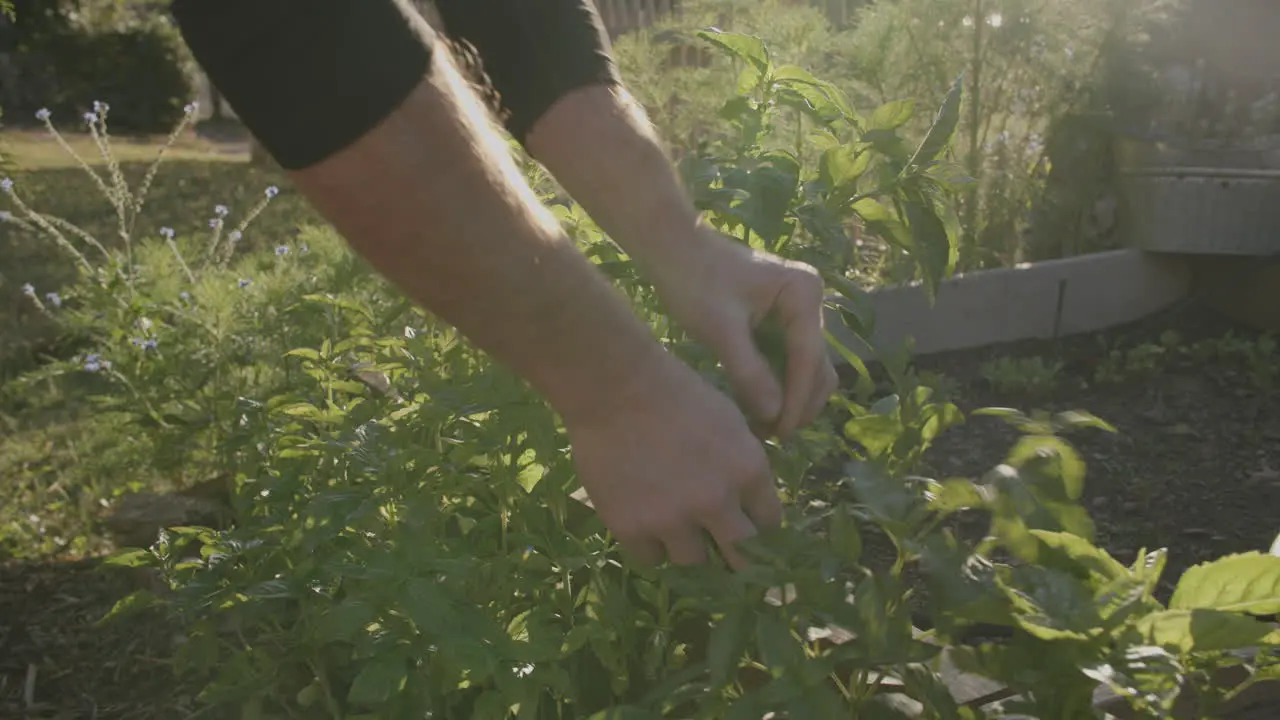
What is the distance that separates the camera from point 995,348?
424 centimetres

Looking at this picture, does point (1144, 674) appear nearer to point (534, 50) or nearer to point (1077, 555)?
point (1077, 555)

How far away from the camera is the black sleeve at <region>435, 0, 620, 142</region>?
4.73ft

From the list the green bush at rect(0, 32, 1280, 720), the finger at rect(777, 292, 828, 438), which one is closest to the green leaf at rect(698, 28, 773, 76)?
the green bush at rect(0, 32, 1280, 720)

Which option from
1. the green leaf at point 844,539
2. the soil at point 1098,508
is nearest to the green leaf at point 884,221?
the green leaf at point 844,539

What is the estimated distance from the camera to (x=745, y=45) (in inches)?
60.6

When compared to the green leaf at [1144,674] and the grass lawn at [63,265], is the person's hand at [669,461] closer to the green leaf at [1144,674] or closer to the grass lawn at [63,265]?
the green leaf at [1144,674]

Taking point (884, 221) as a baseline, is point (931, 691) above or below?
below

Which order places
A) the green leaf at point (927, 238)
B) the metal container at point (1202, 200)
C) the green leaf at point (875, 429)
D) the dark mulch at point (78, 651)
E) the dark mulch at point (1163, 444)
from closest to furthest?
the green leaf at point (875, 429) → the green leaf at point (927, 238) → the dark mulch at point (78, 651) → the dark mulch at point (1163, 444) → the metal container at point (1202, 200)

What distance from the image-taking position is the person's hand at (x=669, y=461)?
1038 millimetres

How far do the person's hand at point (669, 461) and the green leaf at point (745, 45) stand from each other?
591 millimetres

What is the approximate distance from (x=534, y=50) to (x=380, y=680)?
2.41 feet

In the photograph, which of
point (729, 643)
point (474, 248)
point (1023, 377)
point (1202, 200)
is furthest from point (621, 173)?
point (1202, 200)

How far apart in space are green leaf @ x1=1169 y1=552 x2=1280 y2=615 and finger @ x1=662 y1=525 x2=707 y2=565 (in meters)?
0.40

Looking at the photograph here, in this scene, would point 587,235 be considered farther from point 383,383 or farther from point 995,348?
point 995,348
